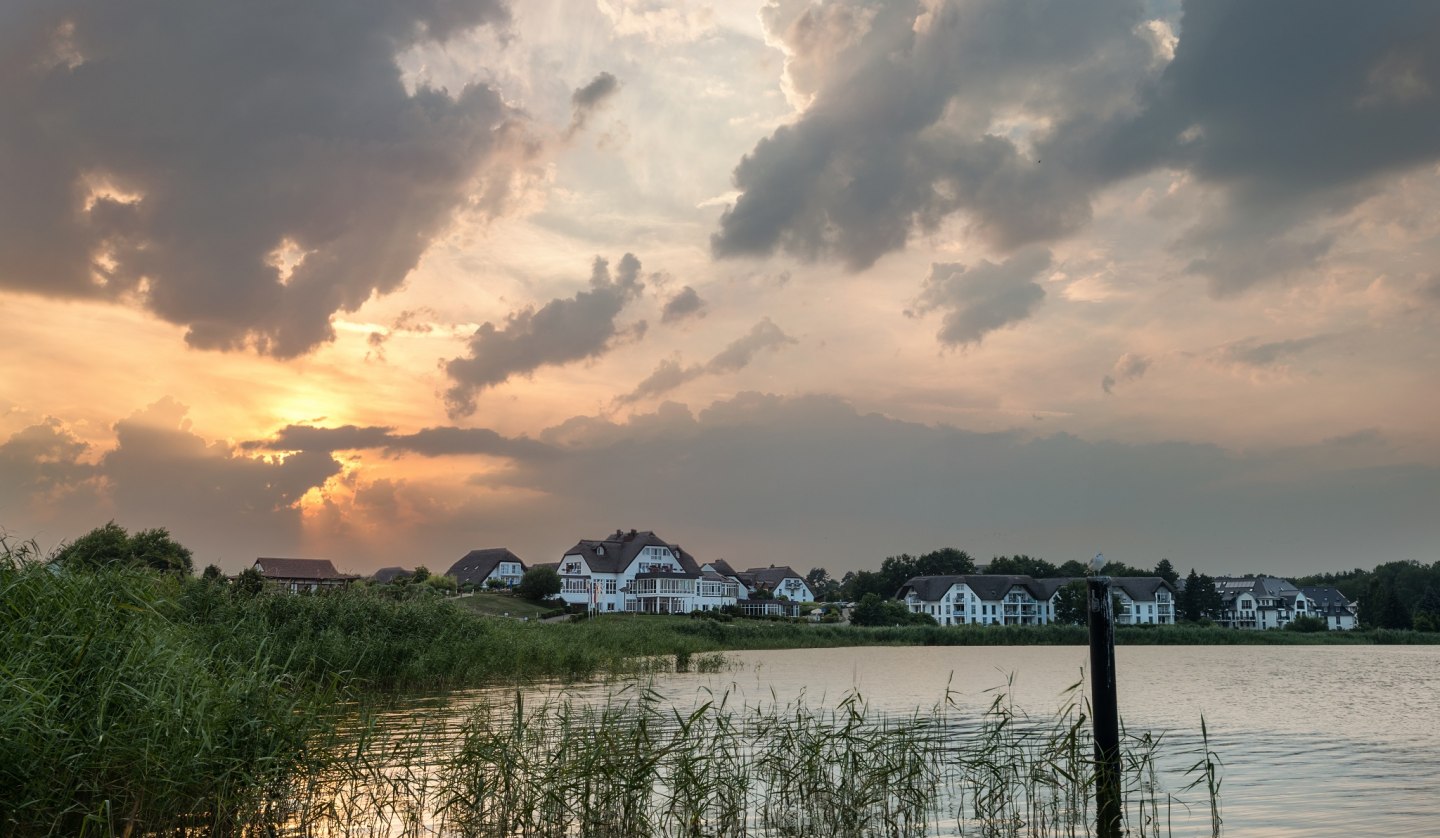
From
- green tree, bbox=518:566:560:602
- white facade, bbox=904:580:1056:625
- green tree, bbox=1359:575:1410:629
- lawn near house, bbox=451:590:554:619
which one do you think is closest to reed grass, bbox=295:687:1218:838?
lawn near house, bbox=451:590:554:619

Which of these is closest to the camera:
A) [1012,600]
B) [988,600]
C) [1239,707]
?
[1239,707]

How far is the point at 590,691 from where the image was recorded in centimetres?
2831

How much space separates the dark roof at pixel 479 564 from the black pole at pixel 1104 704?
12077cm

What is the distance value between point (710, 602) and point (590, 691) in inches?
3676

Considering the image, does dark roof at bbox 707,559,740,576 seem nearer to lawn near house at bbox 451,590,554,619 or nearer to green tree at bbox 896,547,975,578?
green tree at bbox 896,547,975,578

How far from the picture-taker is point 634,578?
116 metres

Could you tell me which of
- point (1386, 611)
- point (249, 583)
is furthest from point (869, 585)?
point (249, 583)

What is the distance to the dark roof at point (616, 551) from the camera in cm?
11569

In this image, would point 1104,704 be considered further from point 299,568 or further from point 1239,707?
point 299,568

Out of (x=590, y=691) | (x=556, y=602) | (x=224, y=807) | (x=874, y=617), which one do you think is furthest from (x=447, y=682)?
(x=874, y=617)

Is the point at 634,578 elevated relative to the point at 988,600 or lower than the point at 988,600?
elevated

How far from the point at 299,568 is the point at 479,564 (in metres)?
25.1

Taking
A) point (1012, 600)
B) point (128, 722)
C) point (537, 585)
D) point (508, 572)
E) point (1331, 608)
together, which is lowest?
point (1331, 608)

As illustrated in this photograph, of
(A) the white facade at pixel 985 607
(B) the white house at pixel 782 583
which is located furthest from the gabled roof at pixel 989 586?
(B) the white house at pixel 782 583
